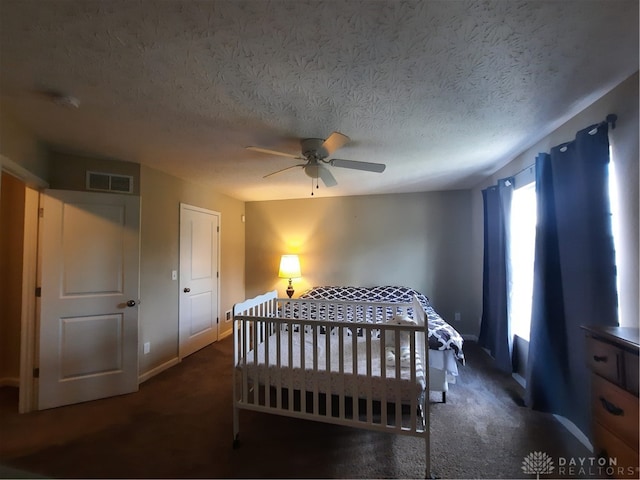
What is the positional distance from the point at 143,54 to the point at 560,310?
3173 mm

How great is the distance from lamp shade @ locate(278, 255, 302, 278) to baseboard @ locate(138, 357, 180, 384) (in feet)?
6.22

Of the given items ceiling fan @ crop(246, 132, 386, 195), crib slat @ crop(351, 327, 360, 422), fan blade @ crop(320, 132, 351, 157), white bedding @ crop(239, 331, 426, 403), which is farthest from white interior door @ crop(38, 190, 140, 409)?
crib slat @ crop(351, 327, 360, 422)

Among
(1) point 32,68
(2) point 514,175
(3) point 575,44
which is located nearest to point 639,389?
(3) point 575,44

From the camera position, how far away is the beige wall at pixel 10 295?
271 cm

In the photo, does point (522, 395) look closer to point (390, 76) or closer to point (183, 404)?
point (390, 76)

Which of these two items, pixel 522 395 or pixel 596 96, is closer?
pixel 596 96

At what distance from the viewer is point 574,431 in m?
1.94

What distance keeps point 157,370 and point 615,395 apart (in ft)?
12.2

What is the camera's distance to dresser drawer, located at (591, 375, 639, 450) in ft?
3.62

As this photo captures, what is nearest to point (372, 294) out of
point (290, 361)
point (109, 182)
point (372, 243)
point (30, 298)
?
point (372, 243)

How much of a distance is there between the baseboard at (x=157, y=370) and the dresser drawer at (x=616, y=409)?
11.7 feet

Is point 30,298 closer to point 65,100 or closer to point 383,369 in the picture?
point 65,100

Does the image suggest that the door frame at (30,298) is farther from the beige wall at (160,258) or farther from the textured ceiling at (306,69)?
the beige wall at (160,258)

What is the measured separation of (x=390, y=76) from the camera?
146cm
